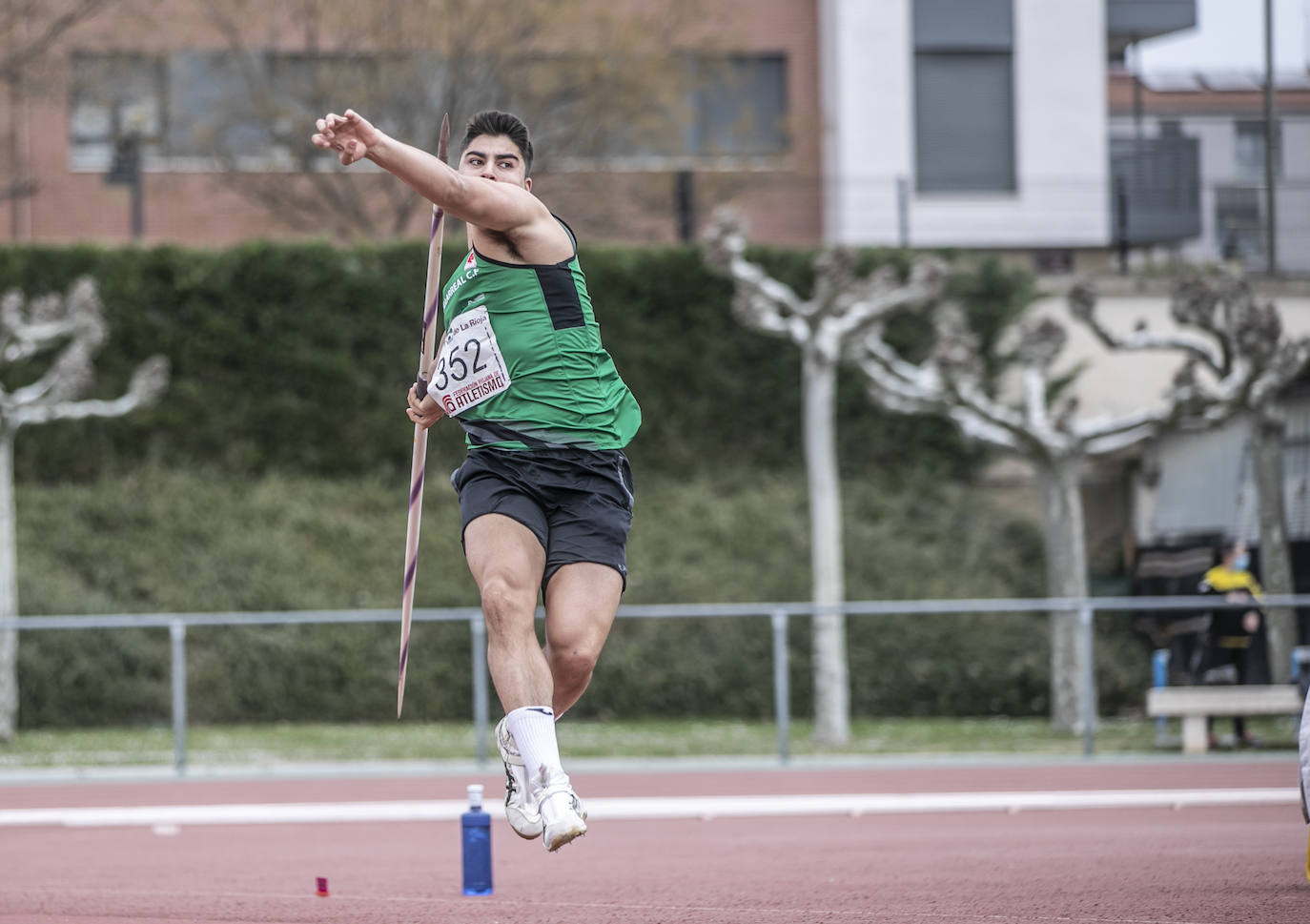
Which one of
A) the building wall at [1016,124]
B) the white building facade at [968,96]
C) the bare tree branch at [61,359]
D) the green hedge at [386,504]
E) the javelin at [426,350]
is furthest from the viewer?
the white building facade at [968,96]

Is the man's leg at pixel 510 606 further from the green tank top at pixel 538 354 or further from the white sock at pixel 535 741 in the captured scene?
the green tank top at pixel 538 354

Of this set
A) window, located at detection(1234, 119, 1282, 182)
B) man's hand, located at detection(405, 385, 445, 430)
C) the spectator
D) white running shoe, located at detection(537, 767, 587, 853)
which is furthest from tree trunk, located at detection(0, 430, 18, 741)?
window, located at detection(1234, 119, 1282, 182)

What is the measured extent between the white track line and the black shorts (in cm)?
535

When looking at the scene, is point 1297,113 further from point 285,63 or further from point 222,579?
point 222,579

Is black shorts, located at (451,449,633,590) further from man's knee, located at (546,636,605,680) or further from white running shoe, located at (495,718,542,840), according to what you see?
white running shoe, located at (495,718,542,840)

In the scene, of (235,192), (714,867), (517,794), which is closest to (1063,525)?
(714,867)

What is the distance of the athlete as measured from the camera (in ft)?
16.8

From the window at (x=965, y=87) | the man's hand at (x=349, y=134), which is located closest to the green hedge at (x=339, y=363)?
the window at (x=965, y=87)

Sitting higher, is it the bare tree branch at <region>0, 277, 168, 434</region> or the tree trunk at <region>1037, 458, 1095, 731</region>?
the bare tree branch at <region>0, 277, 168, 434</region>

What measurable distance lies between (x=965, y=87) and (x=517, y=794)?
26.1 m

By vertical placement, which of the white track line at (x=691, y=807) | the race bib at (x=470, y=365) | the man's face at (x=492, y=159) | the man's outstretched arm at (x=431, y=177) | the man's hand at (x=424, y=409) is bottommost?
the white track line at (x=691, y=807)

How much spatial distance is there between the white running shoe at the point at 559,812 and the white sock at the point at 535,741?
2cm

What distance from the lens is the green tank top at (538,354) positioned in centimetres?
525

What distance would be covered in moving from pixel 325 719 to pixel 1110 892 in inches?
547
